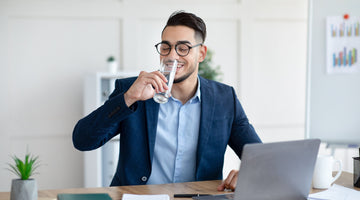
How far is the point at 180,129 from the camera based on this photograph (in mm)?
2123

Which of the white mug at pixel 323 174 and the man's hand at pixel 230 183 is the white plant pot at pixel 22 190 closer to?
the man's hand at pixel 230 183

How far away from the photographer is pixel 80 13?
4.44 m

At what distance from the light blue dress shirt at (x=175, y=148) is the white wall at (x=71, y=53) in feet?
8.20

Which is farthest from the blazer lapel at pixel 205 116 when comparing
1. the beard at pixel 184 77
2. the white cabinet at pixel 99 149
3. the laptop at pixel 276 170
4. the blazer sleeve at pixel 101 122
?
the white cabinet at pixel 99 149

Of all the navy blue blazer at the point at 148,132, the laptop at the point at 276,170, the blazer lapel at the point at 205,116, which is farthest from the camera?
the blazer lapel at the point at 205,116

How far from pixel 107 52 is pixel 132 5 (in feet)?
1.76

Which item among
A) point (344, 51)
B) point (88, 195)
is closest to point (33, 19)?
point (344, 51)

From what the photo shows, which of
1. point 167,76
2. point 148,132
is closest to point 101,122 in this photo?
point 148,132

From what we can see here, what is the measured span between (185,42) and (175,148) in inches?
19.5

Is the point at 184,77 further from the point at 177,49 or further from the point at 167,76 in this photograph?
the point at 167,76

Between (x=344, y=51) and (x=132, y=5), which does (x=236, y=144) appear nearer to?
(x=344, y=51)

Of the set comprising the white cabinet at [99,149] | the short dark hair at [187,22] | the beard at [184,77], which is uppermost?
the short dark hair at [187,22]

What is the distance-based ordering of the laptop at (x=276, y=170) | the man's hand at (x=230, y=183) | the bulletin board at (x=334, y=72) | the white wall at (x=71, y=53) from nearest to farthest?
the laptop at (x=276, y=170), the man's hand at (x=230, y=183), the bulletin board at (x=334, y=72), the white wall at (x=71, y=53)

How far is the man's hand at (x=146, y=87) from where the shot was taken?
1.74 metres
